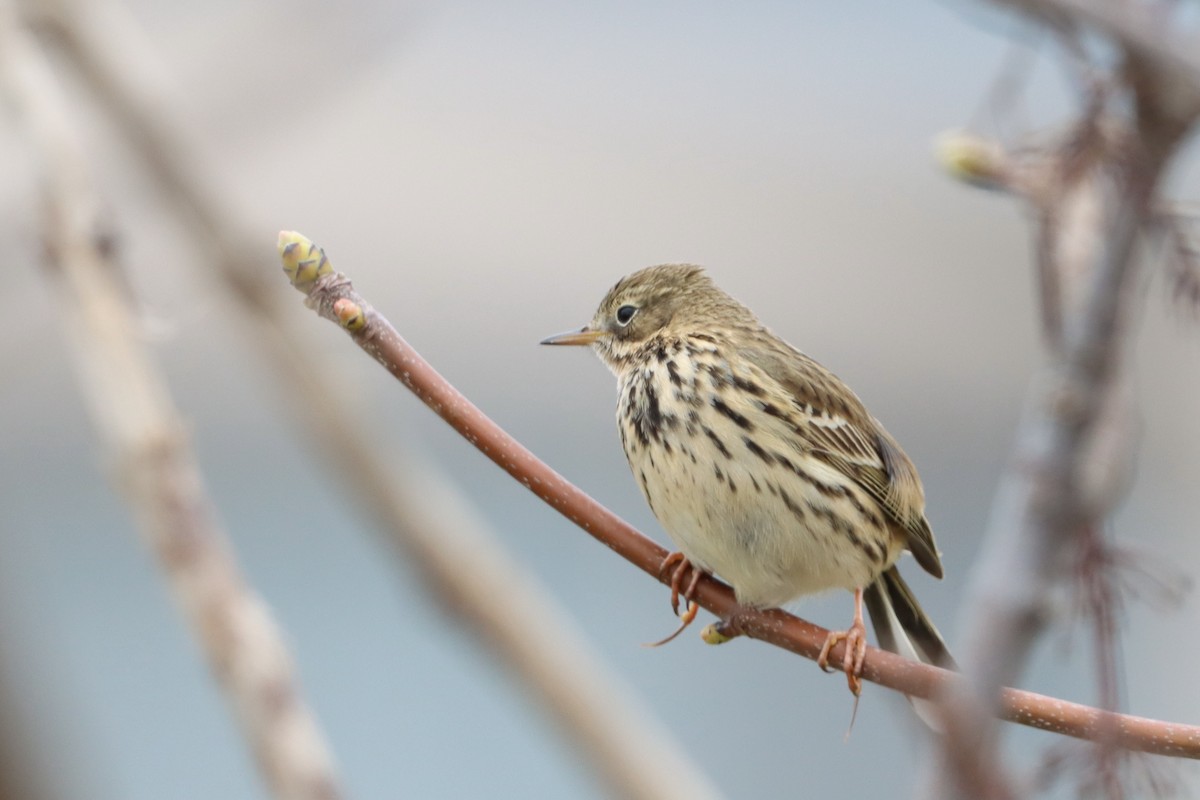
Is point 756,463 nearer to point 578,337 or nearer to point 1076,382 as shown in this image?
point 578,337

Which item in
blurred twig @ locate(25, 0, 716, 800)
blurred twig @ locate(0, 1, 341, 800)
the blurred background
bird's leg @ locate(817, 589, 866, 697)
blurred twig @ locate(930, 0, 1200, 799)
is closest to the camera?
blurred twig @ locate(930, 0, 1200, 799)

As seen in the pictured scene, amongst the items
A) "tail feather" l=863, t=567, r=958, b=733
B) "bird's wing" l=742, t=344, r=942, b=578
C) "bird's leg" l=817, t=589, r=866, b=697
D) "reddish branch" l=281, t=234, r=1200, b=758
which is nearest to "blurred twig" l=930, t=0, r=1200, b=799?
"reddish branch" l=281, t=234, r=1200, b=758

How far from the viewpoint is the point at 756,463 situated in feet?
9.93

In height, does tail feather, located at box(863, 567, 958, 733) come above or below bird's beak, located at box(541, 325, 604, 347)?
below

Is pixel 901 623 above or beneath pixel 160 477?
beneath

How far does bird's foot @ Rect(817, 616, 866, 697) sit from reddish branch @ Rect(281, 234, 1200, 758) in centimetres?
31

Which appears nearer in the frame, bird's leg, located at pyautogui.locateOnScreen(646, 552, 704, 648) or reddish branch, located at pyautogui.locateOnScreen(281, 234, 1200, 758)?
reddish branch, located at pyautogui.locateOnScreen(281, 234, 1200, 758)

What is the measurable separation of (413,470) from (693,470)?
101 cm

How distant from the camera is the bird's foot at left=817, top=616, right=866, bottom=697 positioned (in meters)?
2.43

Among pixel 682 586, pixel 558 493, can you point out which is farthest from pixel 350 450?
pixel 558 493

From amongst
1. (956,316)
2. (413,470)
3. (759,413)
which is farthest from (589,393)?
(759,413)

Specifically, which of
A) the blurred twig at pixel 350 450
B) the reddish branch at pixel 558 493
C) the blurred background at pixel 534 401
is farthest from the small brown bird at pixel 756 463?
the blurred background at pixel 534 401

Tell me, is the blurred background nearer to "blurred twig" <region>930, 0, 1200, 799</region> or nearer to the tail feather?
the tail feather

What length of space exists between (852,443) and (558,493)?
1.33 metres
